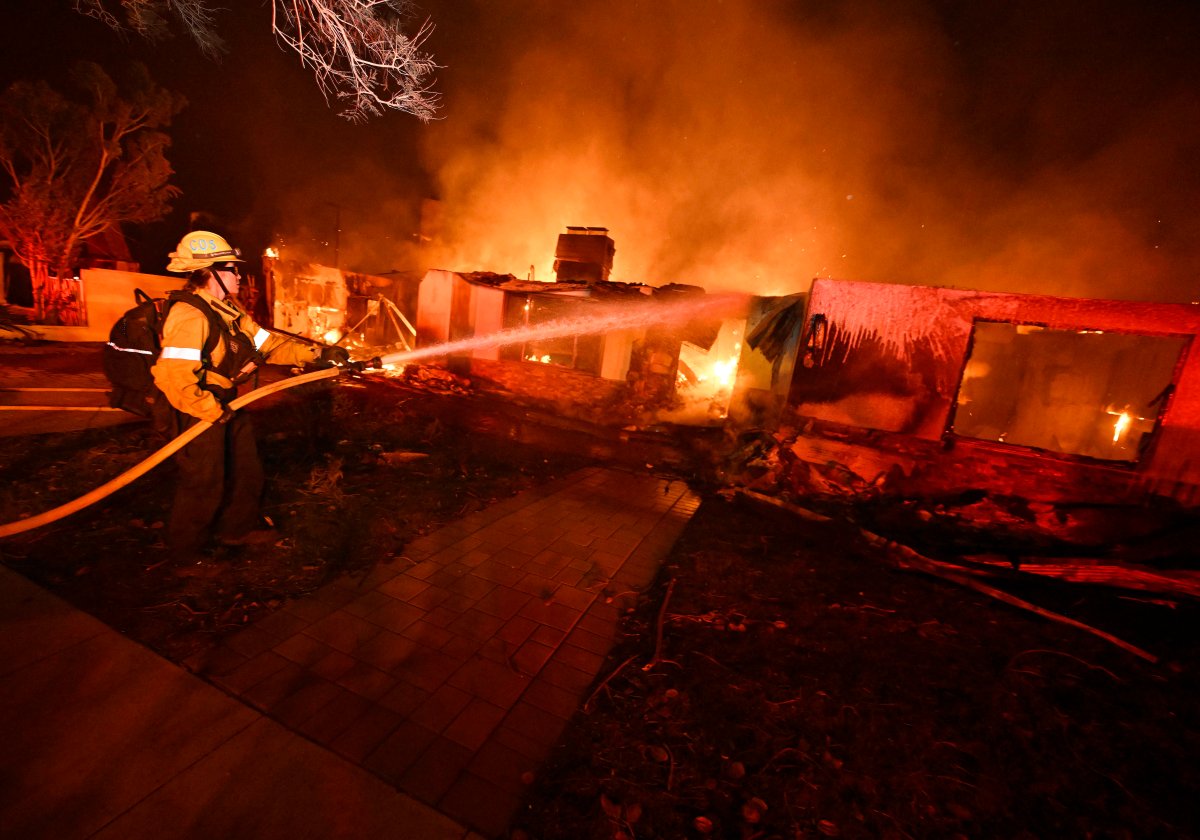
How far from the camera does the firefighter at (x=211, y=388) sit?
3.42 meters

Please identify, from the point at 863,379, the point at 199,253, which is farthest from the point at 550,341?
the point at 199,253

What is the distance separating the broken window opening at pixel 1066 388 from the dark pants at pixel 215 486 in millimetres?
16603

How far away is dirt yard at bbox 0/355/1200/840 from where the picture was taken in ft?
8.15

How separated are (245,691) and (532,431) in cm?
828

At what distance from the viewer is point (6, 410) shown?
6.50m

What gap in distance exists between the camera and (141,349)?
3.45 m

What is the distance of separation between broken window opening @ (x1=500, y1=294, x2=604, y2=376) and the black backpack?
11.4m

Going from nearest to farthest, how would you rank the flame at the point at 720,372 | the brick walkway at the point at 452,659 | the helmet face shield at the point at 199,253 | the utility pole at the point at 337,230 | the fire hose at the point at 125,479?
the brick walkway at the point at 452,659 < the fire hose at the point at 125,479 < the helmet face shield at the point at 199,253 < the flame at the point at 720,372 < the utility pole at the point at 337,230

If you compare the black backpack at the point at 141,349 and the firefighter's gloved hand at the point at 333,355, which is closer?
the black backpack at the point at 141,349

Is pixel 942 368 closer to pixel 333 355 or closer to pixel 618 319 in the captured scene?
pixel 618 319

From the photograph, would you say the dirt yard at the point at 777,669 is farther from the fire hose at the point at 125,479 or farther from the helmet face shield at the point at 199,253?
the helmet face shield at the point at 199,253

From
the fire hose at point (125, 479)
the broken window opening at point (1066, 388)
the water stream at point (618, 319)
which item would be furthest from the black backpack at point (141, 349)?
the broken window opening at point (1066, 388)

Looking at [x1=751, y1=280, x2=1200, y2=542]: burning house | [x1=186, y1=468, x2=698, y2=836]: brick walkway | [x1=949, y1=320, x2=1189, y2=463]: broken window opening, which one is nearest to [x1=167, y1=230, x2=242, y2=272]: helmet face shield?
[x1=186, y1=468, x2=698, y2=836]: brick walkway

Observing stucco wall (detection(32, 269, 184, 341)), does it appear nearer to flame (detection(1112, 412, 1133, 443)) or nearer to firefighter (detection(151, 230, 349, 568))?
firefighter (detection(151, 230, 349, 568))
